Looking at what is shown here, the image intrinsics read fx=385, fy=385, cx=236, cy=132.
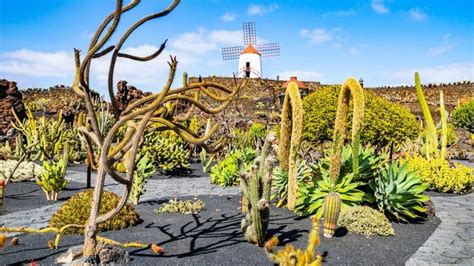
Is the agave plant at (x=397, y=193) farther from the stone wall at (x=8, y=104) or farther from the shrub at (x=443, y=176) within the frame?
the stone wall at (x=8, y=104)

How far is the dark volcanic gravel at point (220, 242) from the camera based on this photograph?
422cm

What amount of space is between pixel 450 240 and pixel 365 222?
1.22 meters

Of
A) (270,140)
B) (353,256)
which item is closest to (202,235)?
(270,140)

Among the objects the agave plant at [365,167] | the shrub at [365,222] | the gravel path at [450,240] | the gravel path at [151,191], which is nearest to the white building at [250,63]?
the gravel path at [151,191]

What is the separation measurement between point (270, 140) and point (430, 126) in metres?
7.95

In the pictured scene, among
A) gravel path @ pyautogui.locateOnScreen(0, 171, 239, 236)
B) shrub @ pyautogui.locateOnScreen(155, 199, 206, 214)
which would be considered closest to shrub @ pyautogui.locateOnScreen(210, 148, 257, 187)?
gravel path @ pyautogui.locateOnScreen(0, 171, 239, 236)

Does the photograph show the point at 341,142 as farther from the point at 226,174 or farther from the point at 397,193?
the point at 226,174

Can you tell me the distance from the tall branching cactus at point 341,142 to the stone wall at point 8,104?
1829cm

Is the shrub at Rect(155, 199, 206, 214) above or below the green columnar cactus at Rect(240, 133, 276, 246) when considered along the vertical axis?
below

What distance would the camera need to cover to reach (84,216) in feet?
17.5

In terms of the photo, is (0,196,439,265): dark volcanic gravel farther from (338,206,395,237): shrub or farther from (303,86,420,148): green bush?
(303,86,420,148): green bush

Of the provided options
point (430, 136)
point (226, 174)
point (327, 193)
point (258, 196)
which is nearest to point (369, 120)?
point (430, 136)

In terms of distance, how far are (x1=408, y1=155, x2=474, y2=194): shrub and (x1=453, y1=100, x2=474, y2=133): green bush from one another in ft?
65.3

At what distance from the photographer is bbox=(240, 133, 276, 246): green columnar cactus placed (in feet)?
14.9
